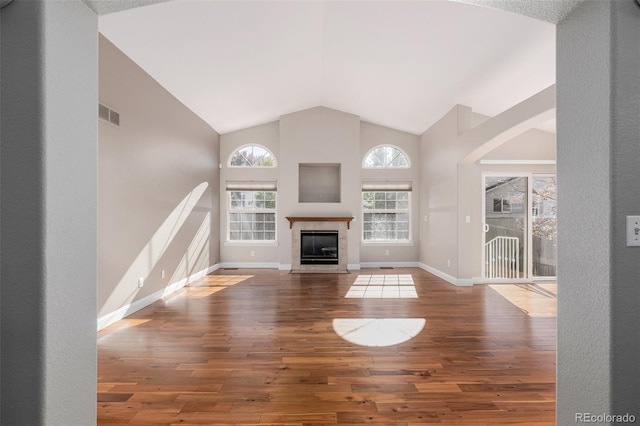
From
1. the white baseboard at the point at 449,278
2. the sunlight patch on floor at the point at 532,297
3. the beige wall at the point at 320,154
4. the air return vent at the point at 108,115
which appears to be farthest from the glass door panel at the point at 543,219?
the air return vent at the point at 108,115

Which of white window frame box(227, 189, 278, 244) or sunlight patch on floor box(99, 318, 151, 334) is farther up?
white window frame box(227, 189, 278, 244)

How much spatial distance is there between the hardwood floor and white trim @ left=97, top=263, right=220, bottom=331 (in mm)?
93

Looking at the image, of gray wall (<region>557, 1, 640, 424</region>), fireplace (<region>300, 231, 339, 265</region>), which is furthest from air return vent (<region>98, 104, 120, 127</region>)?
→ fireplace (<region>300, 231, 339, 265</region>)

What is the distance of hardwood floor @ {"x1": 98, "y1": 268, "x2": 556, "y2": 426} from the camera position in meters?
2.05

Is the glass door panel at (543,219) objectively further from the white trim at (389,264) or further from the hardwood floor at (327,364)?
the white trim at (389,264)

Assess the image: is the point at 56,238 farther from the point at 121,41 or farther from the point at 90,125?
the point at 121,41

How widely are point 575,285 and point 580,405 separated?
50 centimetres

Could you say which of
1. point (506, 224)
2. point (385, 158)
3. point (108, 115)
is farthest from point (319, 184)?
point (108, 115)

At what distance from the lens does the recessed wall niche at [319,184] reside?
26.4 feet

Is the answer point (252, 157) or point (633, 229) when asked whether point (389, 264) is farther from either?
point (633, 229)

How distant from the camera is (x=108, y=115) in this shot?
144 inches

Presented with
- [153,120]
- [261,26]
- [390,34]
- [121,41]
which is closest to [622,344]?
[390,34]

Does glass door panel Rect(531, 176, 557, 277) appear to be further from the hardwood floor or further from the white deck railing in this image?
the hardwood floor

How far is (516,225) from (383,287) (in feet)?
8.85
